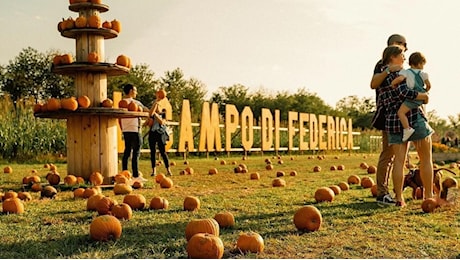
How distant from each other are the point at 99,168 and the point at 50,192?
206 cm

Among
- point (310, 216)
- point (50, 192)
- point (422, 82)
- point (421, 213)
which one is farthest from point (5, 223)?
point (422, 82)

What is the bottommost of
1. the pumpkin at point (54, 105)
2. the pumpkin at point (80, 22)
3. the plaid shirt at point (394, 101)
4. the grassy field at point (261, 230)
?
the grassy field at point (261, 230)

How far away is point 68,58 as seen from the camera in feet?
31.0

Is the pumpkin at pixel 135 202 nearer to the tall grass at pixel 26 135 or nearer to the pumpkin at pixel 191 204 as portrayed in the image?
the pumpkin at pixel 191 204

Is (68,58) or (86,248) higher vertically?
(68,58)

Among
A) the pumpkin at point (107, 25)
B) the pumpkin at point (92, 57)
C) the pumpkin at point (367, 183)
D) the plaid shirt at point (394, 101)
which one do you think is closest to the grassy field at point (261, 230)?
the plaid shirt at point (394, 101)

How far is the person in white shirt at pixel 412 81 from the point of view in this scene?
5941 millimetres

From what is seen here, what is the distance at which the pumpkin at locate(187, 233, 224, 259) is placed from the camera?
341 centimetres

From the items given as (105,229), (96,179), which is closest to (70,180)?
(96,179)

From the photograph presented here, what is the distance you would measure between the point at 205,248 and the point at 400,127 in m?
3.45

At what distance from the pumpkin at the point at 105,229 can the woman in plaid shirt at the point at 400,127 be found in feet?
11.3

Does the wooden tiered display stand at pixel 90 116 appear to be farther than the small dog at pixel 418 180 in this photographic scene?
Yes

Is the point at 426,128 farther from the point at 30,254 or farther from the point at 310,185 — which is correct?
the point at 30,254

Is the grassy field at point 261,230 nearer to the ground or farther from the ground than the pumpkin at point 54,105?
nearer to the ground
